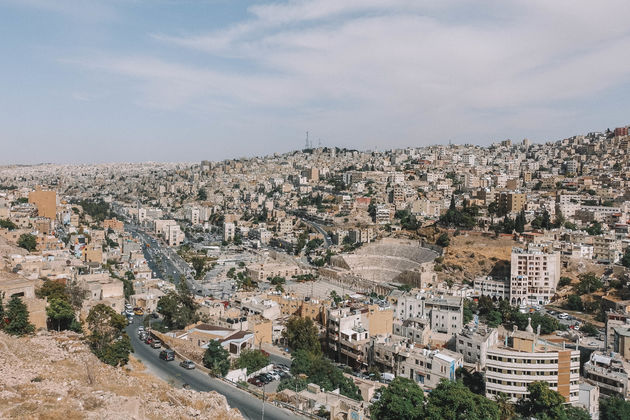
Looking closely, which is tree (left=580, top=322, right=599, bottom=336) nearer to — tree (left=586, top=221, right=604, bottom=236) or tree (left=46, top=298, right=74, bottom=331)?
tree (left=586, top=221, right=604, bottom=236)

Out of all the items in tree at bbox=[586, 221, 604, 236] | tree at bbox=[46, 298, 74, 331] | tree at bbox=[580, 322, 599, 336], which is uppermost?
tree at bbox=[46, 298, 74, 331]

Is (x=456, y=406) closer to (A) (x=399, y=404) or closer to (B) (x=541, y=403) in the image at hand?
(A) (x=399, y=404)

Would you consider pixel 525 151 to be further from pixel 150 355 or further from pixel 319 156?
pixel 150 355

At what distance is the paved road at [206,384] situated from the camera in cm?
1109

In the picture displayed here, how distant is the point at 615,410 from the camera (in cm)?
1445

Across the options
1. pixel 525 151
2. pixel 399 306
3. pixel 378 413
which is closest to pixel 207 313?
pixel 399 306

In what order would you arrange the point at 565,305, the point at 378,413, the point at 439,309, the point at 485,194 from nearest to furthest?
the point at 378,413 < the point at 439,309 < the point at 565,305 < the point at 485,194

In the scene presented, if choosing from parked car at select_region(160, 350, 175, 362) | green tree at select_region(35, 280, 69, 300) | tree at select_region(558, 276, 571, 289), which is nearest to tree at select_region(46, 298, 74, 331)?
green tree at select_region(35, 280, 69, 300)

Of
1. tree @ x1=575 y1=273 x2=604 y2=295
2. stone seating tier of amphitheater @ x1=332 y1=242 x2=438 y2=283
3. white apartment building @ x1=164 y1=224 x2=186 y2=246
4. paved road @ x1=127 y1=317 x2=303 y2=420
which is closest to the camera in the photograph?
paved road @ x1=127 y1=317 x2=303 y2=420

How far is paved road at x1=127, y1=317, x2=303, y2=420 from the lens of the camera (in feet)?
36.4

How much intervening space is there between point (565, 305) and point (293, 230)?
30.5 m

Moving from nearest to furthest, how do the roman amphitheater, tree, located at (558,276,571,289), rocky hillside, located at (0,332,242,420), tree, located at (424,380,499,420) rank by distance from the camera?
rocky hillside, located at (0,332,242,420) < tree, located at (424,380,499,420) < tree, located at (558,276,571,289) < the roman amphitheater

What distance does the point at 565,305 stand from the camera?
1089 inches

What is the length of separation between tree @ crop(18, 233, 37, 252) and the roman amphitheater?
60.2 ft
